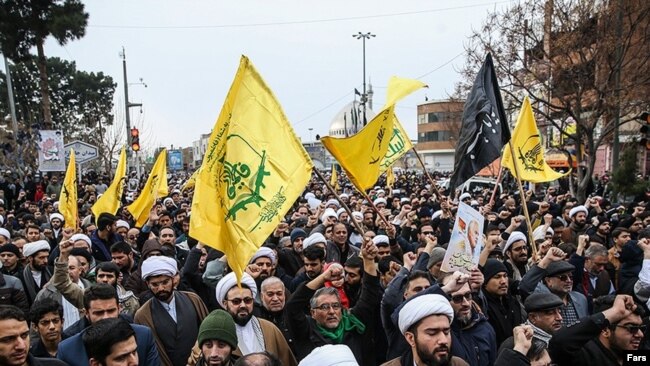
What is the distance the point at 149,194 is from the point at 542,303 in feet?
24.0

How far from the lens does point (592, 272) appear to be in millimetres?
6656

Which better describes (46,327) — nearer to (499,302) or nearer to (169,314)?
(169,314)

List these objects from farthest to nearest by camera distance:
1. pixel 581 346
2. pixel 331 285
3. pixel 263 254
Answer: pixel 263 254 → pixel 331 285 → pixel 581 346

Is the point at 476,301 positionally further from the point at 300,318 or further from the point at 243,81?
the point at 243,81

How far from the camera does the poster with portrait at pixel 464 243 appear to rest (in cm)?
462

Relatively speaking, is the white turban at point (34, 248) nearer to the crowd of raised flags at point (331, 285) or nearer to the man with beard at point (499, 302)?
the crowd of raised flags at point (331, 285)

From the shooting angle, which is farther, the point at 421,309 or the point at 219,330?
the point at 219,330

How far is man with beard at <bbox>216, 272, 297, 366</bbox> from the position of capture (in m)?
4.22

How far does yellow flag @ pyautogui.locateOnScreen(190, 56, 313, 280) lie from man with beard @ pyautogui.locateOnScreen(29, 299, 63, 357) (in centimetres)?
122

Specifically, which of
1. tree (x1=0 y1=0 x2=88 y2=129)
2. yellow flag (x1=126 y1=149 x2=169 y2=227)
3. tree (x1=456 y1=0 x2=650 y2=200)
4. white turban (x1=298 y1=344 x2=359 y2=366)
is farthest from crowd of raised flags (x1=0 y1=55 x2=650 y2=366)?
tree (x1=0 y1=0 x2=88 y2=129)

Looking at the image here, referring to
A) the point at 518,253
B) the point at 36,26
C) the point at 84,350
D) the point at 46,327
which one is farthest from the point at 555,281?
the point at 36,26

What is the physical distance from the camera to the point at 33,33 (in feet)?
81.8

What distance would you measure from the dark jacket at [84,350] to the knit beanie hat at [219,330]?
452 millimetres

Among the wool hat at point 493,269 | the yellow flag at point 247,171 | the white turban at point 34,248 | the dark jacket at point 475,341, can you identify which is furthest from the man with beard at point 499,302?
the white turban at point 34,248
